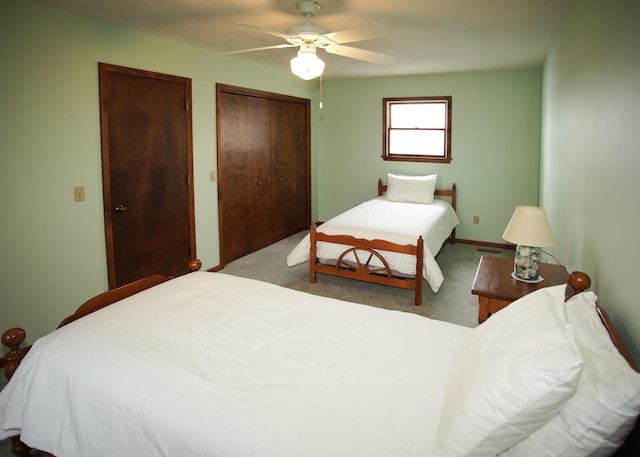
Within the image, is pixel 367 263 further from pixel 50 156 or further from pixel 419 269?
pixel 50 156

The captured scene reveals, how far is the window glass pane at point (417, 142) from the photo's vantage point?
19.0 ft

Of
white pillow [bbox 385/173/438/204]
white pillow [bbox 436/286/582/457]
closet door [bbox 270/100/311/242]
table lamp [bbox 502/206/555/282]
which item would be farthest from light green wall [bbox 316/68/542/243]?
white pillow [bbox 436/286/582/457]

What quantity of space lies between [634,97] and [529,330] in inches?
33.5

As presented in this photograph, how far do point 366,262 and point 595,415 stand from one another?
2.89m

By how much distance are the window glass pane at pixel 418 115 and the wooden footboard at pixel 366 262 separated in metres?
2.72

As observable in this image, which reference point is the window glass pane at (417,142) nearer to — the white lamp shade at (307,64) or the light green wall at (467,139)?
the light green wall at (467,139)

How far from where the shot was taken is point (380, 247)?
368 cm

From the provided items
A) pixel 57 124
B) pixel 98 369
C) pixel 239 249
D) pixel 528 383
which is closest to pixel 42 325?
pixel 57 124

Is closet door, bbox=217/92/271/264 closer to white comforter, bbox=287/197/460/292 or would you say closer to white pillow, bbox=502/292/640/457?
white comforter, bbox=287/197/460/292

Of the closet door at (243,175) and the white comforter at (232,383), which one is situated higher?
the closet door at (243,175)

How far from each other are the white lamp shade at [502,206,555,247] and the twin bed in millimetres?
1311

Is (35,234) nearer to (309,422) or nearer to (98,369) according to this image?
(98,369)

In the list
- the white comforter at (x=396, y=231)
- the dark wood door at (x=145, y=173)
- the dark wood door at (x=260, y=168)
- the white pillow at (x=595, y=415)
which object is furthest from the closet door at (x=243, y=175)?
the white pillow at (x=595, y=415)

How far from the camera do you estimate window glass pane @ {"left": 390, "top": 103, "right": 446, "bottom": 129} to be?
225 inches
